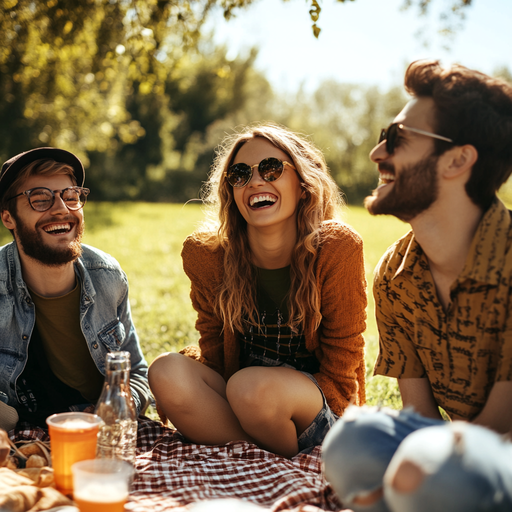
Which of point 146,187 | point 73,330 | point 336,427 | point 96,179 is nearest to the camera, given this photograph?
point 336,427

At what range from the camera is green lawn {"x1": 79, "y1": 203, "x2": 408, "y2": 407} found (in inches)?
207

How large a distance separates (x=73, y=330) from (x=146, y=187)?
953 inches

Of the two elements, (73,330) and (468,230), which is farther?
(73,330)

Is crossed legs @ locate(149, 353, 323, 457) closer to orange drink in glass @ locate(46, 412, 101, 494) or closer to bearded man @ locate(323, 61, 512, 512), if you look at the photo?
bearded man @ locate(323, 61, 512, 512)

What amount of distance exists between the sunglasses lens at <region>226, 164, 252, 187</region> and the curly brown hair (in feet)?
4.09

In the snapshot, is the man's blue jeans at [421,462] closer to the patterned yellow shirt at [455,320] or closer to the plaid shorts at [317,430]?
the patterned yellow shirt at [455,320]

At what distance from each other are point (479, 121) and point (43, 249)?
7.85ft

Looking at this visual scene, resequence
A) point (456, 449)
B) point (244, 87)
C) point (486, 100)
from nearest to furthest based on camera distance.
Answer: point (456, 449) → point (486, 100) → point (244, 87)

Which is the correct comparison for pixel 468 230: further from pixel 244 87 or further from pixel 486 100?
pixel 244 87

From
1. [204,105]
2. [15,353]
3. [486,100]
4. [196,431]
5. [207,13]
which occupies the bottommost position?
[196,431]

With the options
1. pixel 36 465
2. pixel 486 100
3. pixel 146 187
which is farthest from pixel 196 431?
pixel 146 187

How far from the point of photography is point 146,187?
2661 cm

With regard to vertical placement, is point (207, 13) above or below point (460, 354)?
above

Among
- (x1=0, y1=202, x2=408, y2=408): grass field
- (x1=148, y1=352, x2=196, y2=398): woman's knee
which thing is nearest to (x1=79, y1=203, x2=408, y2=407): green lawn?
(x1=0, y1=202, x2=408, y2=408): grass field
